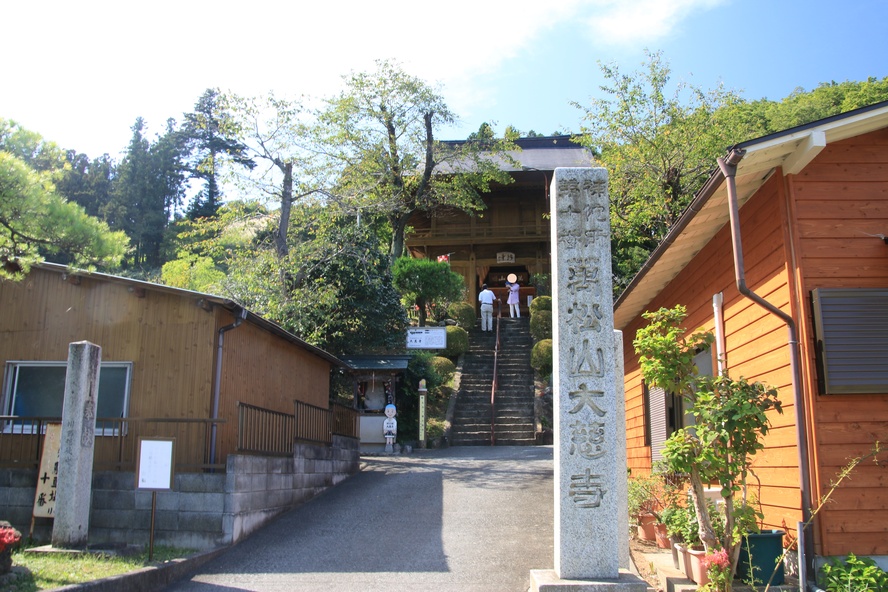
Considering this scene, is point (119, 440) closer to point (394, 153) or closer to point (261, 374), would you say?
point (261, 374)

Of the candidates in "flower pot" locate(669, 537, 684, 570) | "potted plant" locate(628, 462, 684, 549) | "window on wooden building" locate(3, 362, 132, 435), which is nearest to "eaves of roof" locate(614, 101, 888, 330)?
"potted plant" locate(628, 462, 684, 549)

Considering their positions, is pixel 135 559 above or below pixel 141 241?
below

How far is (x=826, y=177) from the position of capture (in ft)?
22.2

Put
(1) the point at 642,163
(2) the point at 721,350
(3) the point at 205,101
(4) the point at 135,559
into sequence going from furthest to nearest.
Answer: (3) the point at 205,101, (1) the point at 642,163, (2) the point at 721,350, (4) the point at 135,559

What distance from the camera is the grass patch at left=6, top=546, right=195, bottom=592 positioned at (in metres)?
6.25

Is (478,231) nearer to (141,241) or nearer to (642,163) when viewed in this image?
(642,163)

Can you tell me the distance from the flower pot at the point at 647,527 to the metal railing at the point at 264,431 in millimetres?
5467

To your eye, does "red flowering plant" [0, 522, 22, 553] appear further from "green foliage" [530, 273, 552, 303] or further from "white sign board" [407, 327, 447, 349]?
"green foliage" [530, 273, 552, 303]

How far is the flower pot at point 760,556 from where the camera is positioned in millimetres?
6035

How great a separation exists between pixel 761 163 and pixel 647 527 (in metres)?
4.89

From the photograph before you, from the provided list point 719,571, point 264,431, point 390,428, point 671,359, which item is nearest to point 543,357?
point 390,428

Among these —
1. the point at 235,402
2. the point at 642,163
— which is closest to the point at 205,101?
the point at 642,163

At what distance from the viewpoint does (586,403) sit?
6.11 metres

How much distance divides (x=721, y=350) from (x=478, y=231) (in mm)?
25183
